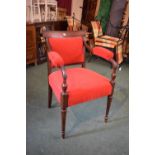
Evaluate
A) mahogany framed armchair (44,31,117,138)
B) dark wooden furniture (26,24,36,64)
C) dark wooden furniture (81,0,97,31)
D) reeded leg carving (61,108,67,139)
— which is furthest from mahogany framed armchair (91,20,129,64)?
reeded leg carving (61,108,67,139)

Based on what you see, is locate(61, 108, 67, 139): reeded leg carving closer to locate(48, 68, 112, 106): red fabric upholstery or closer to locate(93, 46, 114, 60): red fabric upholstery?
locate(48, 68, 112, 106): red fabric upholstery

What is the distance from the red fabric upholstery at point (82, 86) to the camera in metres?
1.50

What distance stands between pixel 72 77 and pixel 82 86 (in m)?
0.17

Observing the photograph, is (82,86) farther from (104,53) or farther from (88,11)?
(88,11)

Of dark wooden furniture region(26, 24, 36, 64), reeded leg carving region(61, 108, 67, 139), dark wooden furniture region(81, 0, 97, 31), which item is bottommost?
reeded leg carving region(61, 108, 67, 139)

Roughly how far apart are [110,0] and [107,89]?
8.47 feet

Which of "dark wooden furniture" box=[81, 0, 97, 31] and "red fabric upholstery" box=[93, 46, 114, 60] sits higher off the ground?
"dark wooden furniture" box=[81, 0, 97, 31]

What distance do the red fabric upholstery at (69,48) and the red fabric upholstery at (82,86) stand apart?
0.18 m

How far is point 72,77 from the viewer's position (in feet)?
5.50

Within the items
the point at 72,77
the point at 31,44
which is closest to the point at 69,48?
the point at 72,77

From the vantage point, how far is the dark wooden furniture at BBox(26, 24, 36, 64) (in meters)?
2.79

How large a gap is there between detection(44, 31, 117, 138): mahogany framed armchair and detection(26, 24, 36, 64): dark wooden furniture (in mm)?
1122
